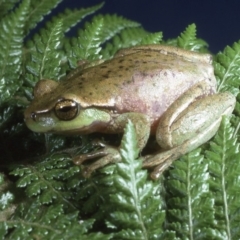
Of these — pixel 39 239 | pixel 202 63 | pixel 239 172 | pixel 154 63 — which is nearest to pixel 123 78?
pixel 154 63

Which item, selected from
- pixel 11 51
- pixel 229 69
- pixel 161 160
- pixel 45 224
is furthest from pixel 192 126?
pixel 11 51

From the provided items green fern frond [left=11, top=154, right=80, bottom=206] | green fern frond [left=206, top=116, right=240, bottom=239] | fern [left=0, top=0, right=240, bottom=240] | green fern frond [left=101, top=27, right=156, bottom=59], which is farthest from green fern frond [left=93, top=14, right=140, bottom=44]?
green fern frond [left=206, top=116, right=240, bottom=239]

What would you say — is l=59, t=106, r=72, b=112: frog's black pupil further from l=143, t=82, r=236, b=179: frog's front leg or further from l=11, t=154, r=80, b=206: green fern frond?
l=143, t=82, r=236, b=179: frog's front leg

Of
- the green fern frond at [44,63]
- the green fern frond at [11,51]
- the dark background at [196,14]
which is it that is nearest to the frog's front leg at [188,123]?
the green fern frond at [44,63]

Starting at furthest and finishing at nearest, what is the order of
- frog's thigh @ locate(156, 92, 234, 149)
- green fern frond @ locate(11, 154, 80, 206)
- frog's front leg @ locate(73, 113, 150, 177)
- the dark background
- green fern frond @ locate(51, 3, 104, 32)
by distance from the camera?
the dark background < green fern frond @ locate(51, 3, 104, 32) < frog's thigh @ locate(156, 92, 234, 149) < frog's front leg @ locate(73, 113, 150, 177) < green fern frond @ locate(11, 154, 80, 206)

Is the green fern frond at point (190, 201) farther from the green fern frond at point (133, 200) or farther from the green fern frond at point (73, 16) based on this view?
the green fern frond at point (73, 16)

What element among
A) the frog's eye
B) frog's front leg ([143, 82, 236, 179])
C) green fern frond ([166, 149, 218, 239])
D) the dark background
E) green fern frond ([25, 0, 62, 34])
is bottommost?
the dark background
